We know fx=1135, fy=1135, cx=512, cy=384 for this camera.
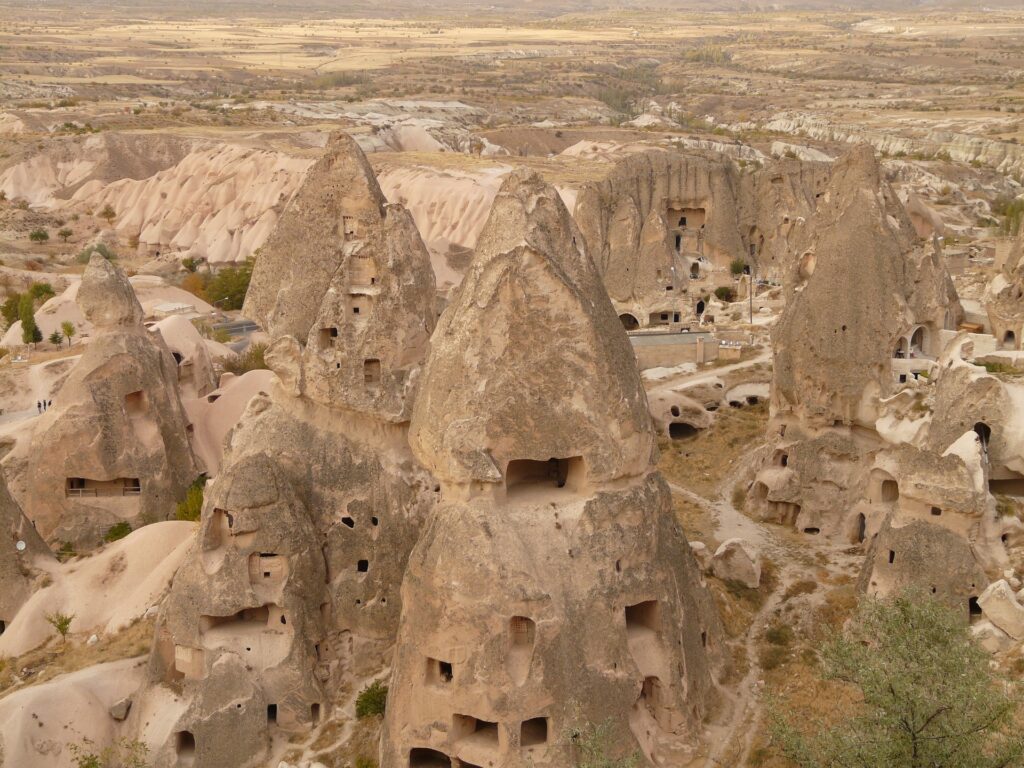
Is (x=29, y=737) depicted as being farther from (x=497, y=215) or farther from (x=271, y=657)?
(x=497, y=215)

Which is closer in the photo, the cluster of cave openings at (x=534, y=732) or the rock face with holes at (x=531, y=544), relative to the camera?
the rock face with holes at (x=531, y=544)

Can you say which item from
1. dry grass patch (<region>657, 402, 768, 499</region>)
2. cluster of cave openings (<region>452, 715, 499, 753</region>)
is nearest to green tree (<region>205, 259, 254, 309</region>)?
dry grass patch (<region>657, 402, 768, 499</region>)

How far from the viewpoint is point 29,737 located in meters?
19.8

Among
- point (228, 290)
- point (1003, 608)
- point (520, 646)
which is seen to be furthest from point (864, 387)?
point (228, 290)

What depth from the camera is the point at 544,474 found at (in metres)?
18.8

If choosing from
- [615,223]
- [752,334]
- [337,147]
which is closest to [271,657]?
[337,147]

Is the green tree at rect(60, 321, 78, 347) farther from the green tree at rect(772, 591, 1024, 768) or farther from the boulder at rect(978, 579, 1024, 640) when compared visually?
the green tree at rect(772, 591, 1024, 768)

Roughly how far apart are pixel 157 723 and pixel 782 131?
112m

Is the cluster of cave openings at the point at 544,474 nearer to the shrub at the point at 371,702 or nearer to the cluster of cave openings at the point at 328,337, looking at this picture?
the shrub at the point at 371,702

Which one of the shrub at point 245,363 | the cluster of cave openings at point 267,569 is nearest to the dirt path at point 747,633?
the cluster of cave openings at point 267,569

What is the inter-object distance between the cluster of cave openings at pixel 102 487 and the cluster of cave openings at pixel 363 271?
10.3 metres

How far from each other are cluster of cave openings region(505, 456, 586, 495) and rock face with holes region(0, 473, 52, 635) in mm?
11764

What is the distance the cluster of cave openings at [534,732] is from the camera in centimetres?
1697

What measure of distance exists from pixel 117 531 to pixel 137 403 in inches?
134
